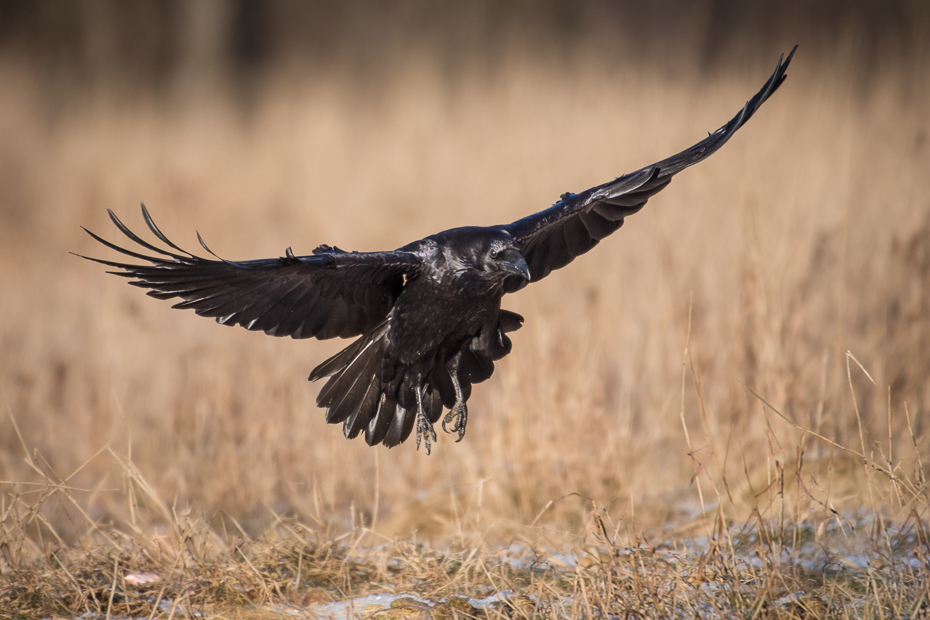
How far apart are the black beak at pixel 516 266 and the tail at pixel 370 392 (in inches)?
19.7

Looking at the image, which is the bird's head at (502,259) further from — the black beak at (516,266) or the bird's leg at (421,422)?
the bird's leg at (421,422)

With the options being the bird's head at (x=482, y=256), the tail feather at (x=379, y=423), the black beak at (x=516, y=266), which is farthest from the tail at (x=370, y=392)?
the black beak at (x=516, y=266)

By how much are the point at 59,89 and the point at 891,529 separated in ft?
34.3

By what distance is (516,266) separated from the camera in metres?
2.45

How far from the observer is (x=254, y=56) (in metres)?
13.1

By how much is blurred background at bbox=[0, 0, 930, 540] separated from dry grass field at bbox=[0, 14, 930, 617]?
0.08ft

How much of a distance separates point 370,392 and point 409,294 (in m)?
0.43

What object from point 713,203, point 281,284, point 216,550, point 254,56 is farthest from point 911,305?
point 254,56

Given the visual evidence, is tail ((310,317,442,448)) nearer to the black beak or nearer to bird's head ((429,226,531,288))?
bird's head ((429,226,531,288))

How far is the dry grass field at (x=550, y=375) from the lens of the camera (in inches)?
103

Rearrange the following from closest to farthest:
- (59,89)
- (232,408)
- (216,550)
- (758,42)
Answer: (216,550) → (232,408) → (758,42) → (59,89)

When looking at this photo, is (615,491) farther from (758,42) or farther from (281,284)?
(758,42)

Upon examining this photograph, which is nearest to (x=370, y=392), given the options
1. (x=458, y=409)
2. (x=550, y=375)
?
(x=458, y=409)

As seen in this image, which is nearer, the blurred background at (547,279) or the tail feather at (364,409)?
the tail feather at (364,409)
